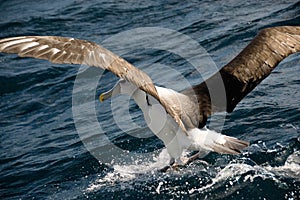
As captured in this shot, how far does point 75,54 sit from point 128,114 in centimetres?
307

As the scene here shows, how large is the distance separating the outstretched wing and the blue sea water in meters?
1.49

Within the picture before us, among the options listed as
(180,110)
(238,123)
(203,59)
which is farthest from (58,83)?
(180,110)

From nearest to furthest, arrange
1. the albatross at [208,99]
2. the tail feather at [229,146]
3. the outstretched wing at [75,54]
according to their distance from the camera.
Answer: the outstretched wing at [75,54]
the tail feather at [229,146]
the albatross at [208,99]

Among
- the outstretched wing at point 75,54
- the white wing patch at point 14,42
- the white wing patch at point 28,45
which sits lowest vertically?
the outstretched wing at point 75,54

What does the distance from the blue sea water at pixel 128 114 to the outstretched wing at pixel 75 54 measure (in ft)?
4.89

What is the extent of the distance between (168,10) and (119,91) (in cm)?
507

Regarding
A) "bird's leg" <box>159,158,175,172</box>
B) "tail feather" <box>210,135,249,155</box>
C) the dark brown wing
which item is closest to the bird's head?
the dark brown wing

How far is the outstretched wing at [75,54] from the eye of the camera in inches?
204

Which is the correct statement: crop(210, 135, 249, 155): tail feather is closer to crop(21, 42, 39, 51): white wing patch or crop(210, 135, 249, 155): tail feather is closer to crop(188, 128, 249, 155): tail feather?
crop(188, 128, 249, 155): tail feather

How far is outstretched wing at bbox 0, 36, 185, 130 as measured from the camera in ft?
17.0

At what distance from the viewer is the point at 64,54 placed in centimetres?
528

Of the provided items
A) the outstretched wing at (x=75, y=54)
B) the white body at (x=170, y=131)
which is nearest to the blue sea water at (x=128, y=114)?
the white body at (x=170, y=131)

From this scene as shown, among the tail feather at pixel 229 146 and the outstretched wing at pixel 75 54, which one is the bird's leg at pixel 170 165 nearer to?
the tail feather at pixel 229 146

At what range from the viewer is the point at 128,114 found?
8.30 meters
